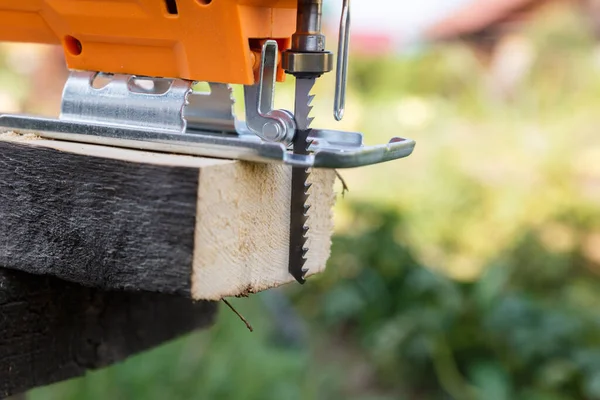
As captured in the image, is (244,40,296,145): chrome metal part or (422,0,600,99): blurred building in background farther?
(422,0,600,99): blurred building in background

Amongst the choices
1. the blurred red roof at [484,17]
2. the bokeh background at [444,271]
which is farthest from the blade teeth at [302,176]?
the blurred red roof at [484,17]

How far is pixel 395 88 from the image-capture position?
6.84 m

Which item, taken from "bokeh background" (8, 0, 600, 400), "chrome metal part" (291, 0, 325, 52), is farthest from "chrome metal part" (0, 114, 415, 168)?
"bokeh background" (8, 0, 600, 400)

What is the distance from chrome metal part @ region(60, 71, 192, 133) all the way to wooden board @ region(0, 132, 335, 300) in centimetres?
7

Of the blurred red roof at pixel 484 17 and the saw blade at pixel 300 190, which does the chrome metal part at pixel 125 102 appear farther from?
the blurred red roof at pixel 484 17

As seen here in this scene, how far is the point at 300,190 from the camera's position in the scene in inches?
44.2

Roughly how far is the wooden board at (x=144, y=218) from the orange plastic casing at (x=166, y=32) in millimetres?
134

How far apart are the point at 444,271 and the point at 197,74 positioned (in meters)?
2.89

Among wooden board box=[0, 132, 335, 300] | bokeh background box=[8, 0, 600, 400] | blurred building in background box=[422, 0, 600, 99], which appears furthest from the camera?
→ blurred building in background box=[422, 0, 600, 99]

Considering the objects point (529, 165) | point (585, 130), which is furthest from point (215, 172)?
point (585, 130)

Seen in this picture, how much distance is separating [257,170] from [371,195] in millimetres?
3351

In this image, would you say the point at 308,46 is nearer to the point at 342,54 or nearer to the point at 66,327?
the point at 342,54

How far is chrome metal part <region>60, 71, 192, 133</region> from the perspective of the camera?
1114mm

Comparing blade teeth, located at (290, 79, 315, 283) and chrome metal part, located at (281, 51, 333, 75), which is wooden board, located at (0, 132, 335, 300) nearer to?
blade teeth, located at (290, 79, 315, 283)
